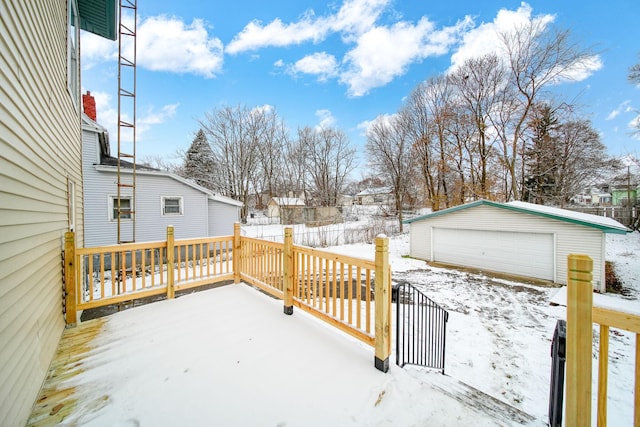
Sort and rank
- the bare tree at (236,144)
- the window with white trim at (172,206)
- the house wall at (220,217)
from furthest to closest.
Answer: the bare tree at (236,144), the house wall at (220,217), the window with white trim at (172,206)

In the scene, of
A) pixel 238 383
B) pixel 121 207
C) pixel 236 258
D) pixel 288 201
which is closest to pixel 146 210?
pixel 121 207

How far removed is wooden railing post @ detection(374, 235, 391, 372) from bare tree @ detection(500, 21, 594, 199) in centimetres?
1608

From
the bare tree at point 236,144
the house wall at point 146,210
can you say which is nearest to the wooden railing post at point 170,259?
the house wall at point 146,210

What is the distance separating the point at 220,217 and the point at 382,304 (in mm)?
11080

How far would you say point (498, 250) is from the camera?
9.31 m

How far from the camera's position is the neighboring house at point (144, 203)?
28.6 feet

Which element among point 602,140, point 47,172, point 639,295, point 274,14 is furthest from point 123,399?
point 602,140

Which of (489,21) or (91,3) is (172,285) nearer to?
(91,3)

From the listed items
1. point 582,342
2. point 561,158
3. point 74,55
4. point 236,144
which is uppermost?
point 236,144

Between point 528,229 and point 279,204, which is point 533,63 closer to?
point 528,229

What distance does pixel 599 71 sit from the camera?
11.8 meters

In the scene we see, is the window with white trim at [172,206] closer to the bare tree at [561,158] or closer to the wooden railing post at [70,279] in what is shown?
the wooden railing post at [70,279]

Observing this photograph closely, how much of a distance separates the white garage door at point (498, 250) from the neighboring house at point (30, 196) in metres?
11.5

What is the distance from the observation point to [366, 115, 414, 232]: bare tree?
19.4 metres
